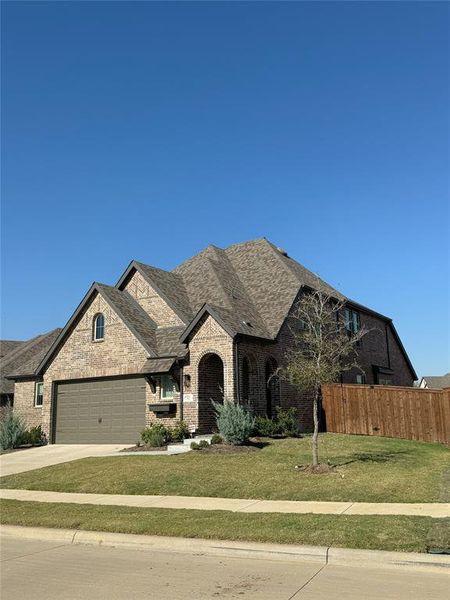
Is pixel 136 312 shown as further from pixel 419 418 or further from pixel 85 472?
pixel 419 418

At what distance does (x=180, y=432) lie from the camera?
64.8 ft

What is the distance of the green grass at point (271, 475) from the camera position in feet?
38.1

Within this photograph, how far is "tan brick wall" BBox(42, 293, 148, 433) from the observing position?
23000mm

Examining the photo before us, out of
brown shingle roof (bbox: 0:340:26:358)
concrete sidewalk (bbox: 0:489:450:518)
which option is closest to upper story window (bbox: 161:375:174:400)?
concrete sidewalk (bbox: 0:489:450:518)

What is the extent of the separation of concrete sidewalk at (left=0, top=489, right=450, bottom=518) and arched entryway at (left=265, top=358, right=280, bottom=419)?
1019 cm

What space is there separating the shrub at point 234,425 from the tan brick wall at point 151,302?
6.60 meters

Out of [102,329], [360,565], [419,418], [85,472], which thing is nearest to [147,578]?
[360,565]

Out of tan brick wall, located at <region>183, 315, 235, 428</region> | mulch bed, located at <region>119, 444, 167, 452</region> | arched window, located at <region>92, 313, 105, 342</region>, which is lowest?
mulch bed, located at <region>119, 444, 167, 452</region>

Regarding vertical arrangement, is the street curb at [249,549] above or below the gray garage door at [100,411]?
below

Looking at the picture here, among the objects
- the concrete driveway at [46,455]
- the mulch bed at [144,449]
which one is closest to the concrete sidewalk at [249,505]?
the concrete driveway at [46,455]

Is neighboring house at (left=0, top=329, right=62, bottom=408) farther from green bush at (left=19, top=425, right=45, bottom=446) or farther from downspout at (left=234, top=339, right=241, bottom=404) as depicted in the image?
downspout at (left=234, top=339, right=241, bottom=404)

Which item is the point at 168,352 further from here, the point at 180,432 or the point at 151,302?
the point at 151,302

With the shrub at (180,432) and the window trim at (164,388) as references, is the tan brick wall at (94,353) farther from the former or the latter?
the shrub at (180,432)

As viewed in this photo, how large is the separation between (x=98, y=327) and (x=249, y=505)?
607 inches
